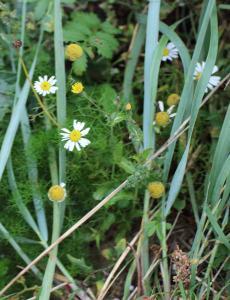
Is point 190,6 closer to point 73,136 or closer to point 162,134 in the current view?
point 162,134

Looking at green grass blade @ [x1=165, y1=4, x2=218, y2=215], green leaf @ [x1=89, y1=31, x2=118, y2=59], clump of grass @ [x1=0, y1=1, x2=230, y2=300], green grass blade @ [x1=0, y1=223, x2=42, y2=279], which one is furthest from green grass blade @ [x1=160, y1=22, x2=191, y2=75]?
green grass blade @ [x1=0, y1=223, x2=42, y2=279]

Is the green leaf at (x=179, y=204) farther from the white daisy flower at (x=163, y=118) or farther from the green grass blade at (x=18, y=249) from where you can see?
the green grass blade at (x=18, y=249)

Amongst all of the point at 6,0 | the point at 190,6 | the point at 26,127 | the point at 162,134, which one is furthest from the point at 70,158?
the point at 190,6

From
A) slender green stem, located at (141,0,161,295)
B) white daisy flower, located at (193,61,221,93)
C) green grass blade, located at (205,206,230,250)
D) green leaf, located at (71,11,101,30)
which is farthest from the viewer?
green leaf, located at (71,11,101,30)

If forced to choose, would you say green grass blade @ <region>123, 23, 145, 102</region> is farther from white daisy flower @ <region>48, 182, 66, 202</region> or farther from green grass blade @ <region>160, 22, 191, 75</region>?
white daisy flower @ <region>48, 182, 66, 202</region>

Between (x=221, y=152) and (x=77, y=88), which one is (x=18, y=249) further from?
(x=221, y=152)

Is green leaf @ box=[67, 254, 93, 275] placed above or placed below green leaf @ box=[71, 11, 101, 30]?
below

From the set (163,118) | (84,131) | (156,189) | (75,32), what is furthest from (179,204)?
(75,32)

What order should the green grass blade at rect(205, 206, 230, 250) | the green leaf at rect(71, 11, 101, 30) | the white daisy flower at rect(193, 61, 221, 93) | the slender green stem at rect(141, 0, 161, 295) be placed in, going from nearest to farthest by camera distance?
the green grass blade at rect(205, 206, 230, 250) < the slender green stem at rect(141, 0, 161, 295) < the white daisy flower at rect(193, 61, 221, 93) < the green leaf at rect(71, 11, 101, 30)

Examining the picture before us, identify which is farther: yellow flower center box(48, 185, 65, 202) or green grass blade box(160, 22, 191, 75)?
green grass blade box(160, 22, 191, 75)
